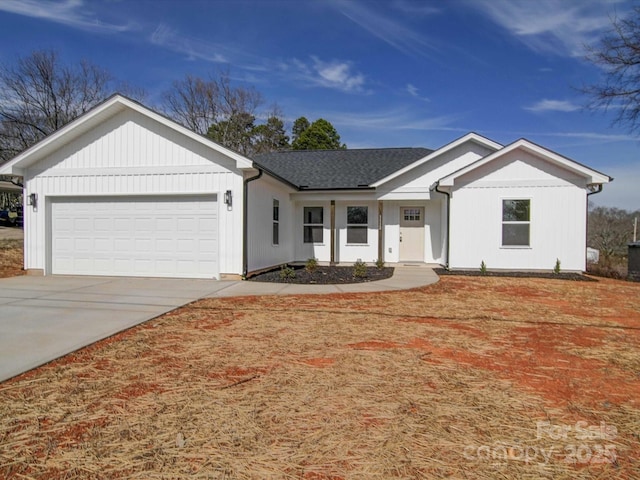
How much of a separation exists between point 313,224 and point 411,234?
3848 millimetres

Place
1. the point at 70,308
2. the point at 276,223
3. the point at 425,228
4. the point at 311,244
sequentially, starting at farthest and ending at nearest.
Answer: the point at 311,244 < the point at 425,228 < the point at 276,223 < the point at 70,308

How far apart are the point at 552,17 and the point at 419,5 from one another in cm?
423

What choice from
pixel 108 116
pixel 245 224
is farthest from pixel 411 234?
pixel 108 116

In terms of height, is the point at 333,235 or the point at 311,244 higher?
the point at 333,235

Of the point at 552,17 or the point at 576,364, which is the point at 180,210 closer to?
the point at 576,364

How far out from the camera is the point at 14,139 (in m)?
27.5

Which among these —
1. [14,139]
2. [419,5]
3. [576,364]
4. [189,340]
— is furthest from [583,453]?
[14,139]

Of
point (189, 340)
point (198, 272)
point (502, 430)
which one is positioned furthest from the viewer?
point (198, 272)

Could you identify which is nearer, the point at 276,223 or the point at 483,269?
the point at 483,269

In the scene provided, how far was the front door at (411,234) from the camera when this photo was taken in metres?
14.7

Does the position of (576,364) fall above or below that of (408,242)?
below

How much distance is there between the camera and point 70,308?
21.4ft

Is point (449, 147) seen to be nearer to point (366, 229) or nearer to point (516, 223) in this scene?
point (516, 223)

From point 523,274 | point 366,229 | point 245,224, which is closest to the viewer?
point 245,224
